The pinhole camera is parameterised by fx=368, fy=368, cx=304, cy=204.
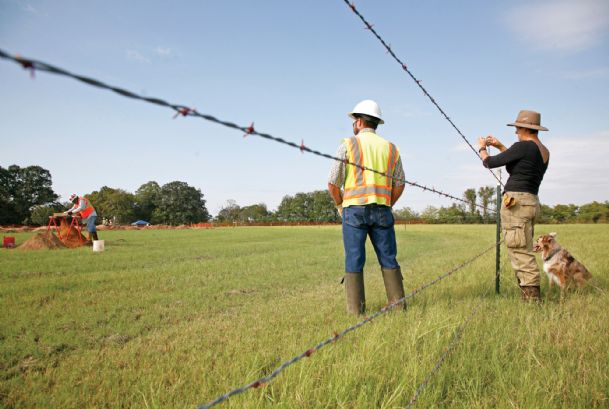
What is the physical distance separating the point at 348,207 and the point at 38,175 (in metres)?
93.9

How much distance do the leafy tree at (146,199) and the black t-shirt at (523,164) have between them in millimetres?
114940

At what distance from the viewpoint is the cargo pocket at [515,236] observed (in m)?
4.72

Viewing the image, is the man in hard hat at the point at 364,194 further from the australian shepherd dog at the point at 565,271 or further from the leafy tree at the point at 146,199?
the leafy tree at the point at 146,199

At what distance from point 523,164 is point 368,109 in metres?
2.12

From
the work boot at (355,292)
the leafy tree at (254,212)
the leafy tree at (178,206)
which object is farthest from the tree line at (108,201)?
the work boot at (355,292)

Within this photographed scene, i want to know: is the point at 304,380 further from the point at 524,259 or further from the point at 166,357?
the point at 524,259

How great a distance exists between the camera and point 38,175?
78.4 m

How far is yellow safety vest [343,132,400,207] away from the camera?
13.6 ft

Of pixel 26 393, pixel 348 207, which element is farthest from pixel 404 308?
pixel 26 393

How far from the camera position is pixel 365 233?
430 centimetres

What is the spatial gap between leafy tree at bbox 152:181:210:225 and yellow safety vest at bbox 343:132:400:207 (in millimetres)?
108272

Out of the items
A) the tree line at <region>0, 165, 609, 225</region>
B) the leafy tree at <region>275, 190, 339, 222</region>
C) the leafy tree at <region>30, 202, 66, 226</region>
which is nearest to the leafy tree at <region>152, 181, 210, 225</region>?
the tree line at <region>0, 165, 609, 225</region>

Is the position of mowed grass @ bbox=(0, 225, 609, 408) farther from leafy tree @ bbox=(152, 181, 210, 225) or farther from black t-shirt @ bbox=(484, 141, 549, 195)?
leafy tree @ bbox=(152, 181, 210, 225)

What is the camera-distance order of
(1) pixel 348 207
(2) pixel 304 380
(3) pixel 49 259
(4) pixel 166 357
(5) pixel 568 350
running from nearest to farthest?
(2) pixel 304 380, (5) pixel 568 350, (4) pixel 166 357, (1) pixel 348 207, (3) pixel 49 259
